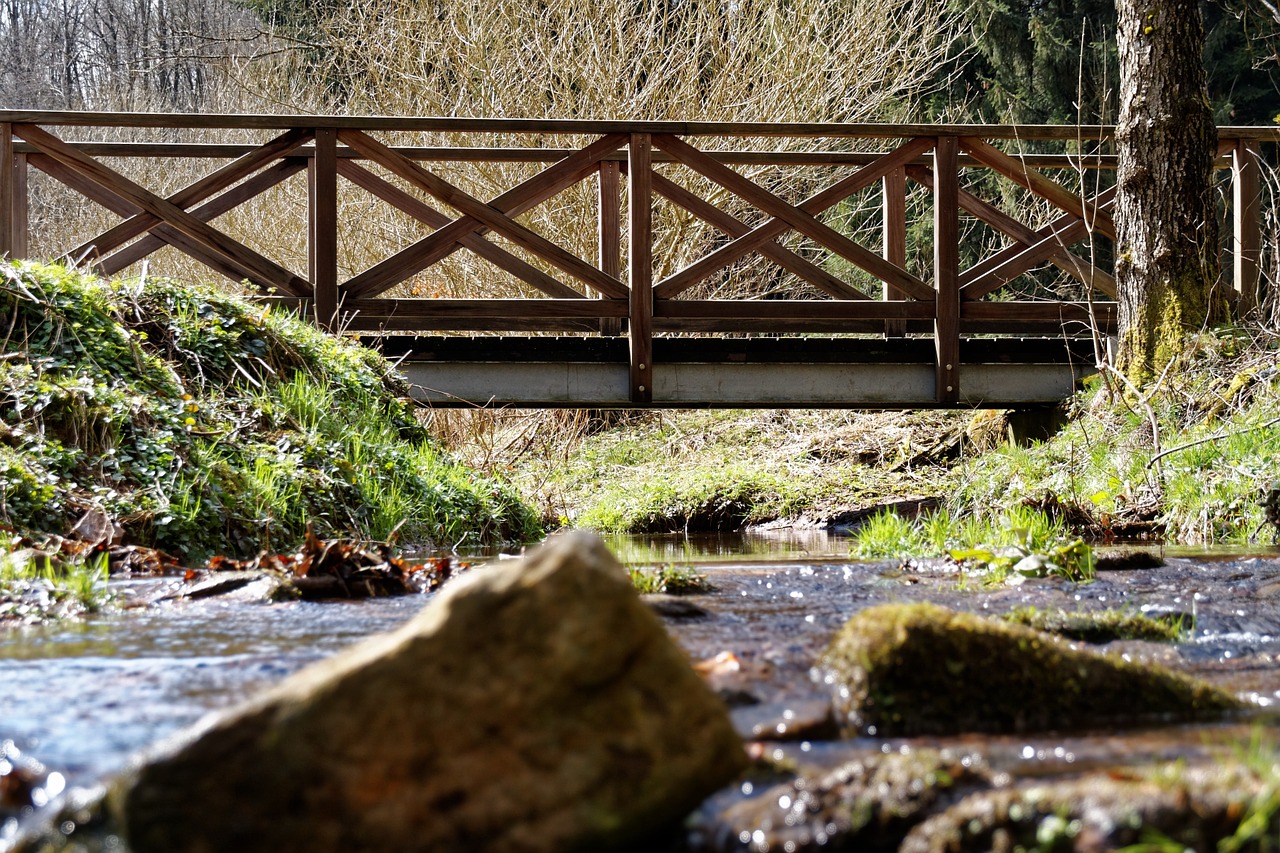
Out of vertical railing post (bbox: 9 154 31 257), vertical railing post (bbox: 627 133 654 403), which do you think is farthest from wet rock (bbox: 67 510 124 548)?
vertical railing post (bbox: 627 133 654 403)

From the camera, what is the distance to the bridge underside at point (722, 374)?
8320 mm

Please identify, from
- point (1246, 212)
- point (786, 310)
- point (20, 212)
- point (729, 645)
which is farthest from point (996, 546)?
point (20, 212)

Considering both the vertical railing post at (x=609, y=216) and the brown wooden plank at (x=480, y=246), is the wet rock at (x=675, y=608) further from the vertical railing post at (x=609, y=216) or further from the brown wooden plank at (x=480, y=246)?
the vertical railing post at (x=609, y=216)

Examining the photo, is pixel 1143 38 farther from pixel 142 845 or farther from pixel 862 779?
pixel 142 845

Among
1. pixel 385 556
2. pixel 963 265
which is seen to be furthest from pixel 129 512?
pixel 963 265

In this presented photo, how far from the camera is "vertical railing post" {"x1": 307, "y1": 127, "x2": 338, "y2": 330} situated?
805cm

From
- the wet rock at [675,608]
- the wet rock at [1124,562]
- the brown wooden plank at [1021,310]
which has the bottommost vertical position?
the wet rock at [1124,562]

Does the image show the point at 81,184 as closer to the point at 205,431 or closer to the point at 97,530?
the point at 205,431

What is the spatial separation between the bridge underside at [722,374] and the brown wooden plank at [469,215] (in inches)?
18.3

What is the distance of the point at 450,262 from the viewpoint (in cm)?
1282

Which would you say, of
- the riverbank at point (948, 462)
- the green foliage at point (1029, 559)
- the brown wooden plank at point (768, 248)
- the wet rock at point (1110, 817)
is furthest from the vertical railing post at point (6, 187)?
the wet rock at point (1110, 817)

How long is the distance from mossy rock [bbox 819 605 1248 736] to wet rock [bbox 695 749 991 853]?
384 mm

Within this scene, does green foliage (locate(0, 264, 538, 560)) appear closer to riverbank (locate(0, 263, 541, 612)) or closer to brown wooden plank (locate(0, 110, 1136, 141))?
riverbank (locate(0, 263, 541, 612))

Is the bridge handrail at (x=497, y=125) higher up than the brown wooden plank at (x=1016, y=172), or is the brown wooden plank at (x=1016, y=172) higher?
the bridge handrail at (x=497, y=125)
